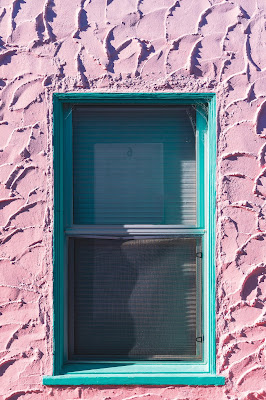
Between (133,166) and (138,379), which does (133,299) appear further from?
(133,166)

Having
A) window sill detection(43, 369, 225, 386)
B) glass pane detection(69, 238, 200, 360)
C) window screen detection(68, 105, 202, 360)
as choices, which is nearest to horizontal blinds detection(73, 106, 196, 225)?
window screen detection(68, 105, 202, 360)

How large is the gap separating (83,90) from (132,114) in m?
0.37

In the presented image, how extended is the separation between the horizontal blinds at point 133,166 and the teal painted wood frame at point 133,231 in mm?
66

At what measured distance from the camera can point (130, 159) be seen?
2.83 meters

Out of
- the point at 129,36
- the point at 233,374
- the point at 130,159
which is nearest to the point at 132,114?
the point at 130,159

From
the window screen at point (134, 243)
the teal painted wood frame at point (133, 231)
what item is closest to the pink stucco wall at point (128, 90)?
the teal painted wood frame at point (133, 231)

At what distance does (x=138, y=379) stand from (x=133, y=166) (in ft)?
4.59

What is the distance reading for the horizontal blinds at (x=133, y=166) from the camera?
9.24 ft

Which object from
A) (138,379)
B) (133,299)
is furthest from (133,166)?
(138,379)

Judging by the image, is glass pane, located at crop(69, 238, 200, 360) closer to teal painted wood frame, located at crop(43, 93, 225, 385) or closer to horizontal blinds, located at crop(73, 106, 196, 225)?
teal painted wood frame, located at crop(43, 93, 225, 385)

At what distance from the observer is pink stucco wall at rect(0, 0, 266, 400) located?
271 cm

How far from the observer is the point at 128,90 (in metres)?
2.72

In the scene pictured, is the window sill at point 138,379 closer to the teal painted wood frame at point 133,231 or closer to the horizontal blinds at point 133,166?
the teal painted wood frame at point 133,231

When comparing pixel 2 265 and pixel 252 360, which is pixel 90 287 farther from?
pixel 252 360
